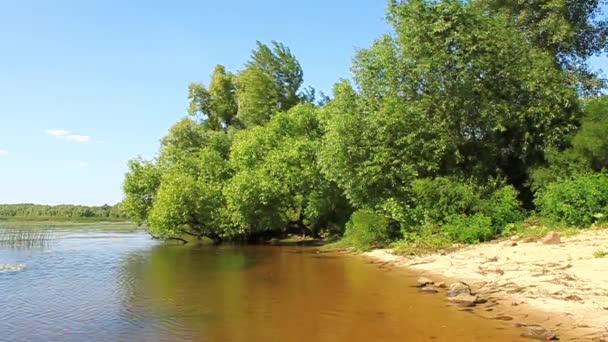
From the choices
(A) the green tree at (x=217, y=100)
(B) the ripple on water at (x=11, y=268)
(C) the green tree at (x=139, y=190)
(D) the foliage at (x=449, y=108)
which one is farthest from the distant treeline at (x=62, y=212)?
(D) the foliage at (x=449, y=108)

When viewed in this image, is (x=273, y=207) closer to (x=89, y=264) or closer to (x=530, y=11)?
(x=89, y=264)

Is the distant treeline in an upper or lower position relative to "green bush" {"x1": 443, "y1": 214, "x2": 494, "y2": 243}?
upper

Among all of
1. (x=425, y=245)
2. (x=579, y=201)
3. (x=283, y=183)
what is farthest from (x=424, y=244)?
(x=283, y=183)

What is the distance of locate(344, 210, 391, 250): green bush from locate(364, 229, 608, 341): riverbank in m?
5.34

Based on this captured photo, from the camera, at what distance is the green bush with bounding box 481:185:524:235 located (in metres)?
25.1

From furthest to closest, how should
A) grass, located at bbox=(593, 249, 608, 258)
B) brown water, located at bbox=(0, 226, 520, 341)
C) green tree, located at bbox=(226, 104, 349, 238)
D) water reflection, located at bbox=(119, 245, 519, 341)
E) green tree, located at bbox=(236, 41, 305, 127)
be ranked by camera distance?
green tree, located at bbox=(236, 41, 305, 127) → green tree, located at bbox=(226, 104, 349, 238) → grass, located at bbox=(593, 249, 608, 258) → brown water, located at bbox=(0, 226, 520, 341) → water reflection, located at bbox=(119, 245, 519, 341)

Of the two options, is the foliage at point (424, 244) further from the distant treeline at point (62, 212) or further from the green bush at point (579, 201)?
the distant treeline at point (62, 212)

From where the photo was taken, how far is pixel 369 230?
29.0 metres

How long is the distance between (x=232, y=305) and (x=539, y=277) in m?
8.95

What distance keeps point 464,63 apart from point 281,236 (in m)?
21.0

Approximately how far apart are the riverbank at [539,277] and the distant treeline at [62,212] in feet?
321

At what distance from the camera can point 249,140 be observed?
139 ft

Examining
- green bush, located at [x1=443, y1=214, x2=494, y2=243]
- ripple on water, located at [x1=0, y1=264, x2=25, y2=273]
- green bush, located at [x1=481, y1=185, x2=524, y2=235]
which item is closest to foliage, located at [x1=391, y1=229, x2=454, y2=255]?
green bush, located at [x1=443, y1=214, x2=494, y2=243]

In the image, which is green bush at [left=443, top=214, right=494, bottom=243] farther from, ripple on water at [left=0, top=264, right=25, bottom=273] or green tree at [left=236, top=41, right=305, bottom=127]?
green tree at [left=236, top=41, right=305, bottom=127]
